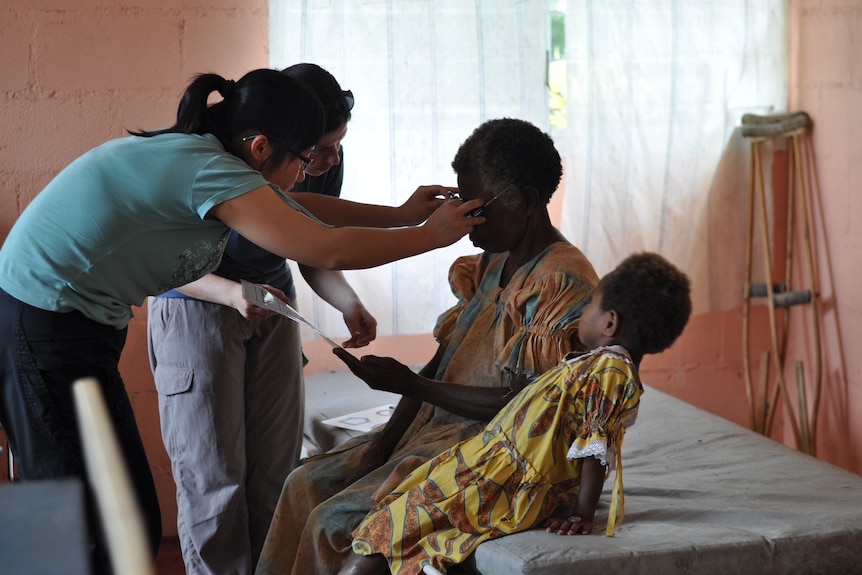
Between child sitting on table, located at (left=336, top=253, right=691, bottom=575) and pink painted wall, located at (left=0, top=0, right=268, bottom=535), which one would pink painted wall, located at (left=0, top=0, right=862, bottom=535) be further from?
child sitting on table, located at (left=336, top=253, right=691, bottom=575)

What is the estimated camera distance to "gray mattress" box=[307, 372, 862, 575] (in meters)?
1.71

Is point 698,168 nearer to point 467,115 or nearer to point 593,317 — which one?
point 467,115

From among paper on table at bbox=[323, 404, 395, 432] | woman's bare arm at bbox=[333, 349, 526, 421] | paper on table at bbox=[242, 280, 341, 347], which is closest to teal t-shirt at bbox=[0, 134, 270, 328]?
paper on table at bbox=[242, 280, 341, 347]

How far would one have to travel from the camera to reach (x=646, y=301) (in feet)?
5.96

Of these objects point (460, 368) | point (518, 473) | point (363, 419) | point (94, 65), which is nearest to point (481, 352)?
point (460, 368)

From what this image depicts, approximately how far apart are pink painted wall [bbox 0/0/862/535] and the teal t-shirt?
1.56 meters

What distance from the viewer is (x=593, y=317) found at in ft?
6.09

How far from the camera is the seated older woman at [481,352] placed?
6.41ft

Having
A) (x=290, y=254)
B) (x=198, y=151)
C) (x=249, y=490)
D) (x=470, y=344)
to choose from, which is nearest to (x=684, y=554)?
(x=470, y=344)

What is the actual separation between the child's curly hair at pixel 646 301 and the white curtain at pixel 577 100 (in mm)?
1561

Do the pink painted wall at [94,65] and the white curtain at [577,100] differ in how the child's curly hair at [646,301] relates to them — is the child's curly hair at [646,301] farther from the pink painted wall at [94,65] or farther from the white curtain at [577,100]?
the pink painted wall at [94,65]

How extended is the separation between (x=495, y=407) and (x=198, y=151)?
0.75m

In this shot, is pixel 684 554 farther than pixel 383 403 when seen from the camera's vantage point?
No

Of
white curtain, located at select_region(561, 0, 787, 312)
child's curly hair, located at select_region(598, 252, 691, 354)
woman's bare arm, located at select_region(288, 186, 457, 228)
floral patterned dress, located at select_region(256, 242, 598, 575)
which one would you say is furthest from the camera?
white curtain, located at select_region(561, 0, 787, 312)
